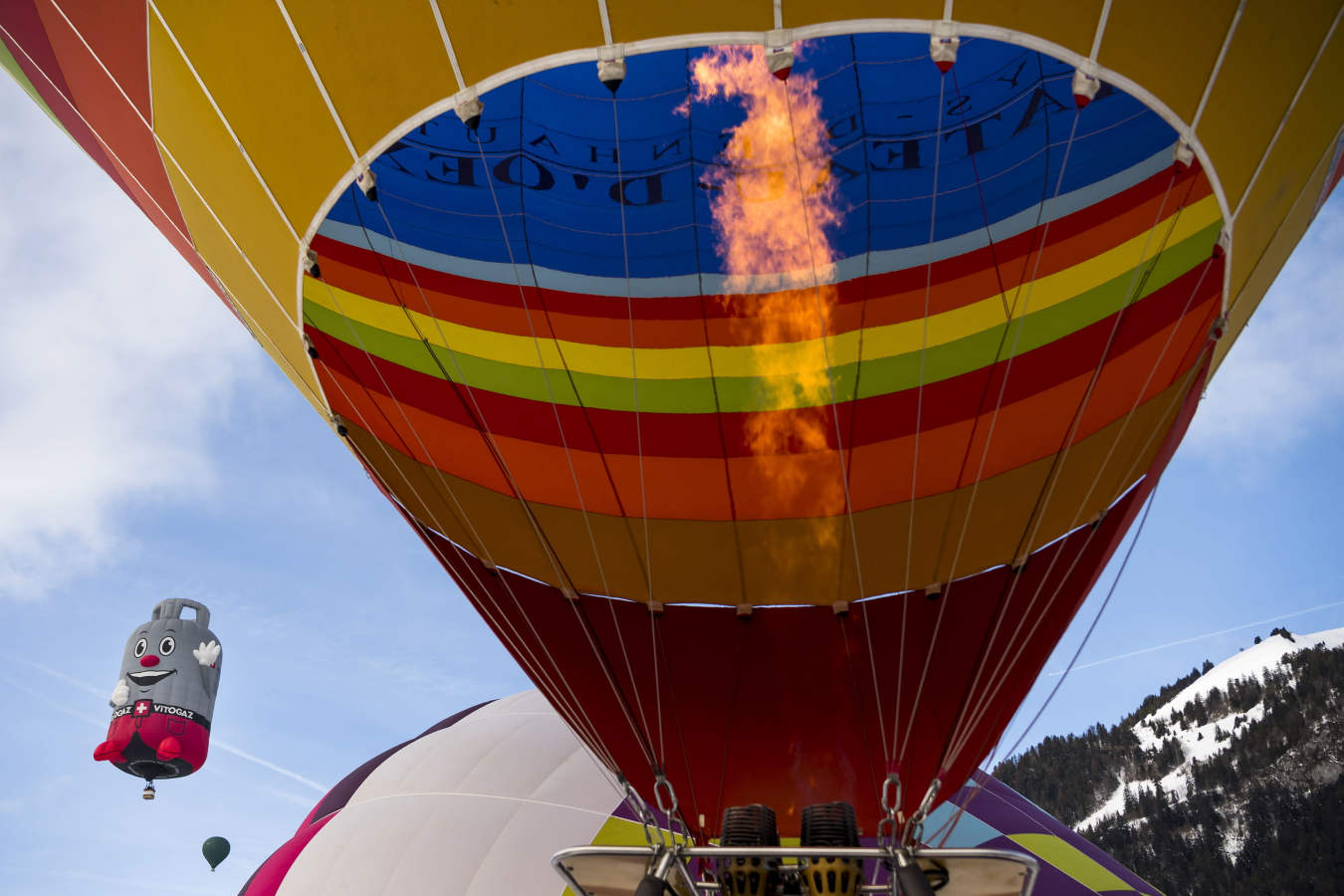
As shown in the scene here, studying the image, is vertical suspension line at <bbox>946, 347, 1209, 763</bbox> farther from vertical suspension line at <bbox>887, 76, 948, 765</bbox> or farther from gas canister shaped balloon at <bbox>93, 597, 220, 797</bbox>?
gas canister shaped balloon at <bbox>93, 597, 220, 797</bbox>

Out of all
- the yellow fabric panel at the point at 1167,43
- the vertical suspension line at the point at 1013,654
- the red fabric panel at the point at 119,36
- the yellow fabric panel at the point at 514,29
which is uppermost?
the red fabric panel at the point at 119,36

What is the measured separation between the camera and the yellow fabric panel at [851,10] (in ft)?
13.1

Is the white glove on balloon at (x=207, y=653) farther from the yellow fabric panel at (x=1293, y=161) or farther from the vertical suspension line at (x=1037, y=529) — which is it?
the yellow fabric panel at (x=1293, y=161)

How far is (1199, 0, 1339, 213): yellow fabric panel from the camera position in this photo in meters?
4.37

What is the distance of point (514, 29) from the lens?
420 centimetres

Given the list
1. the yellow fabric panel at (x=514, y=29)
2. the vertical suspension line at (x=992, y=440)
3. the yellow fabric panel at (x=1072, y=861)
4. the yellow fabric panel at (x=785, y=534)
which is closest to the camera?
the yellow fabric panel at (x=514, y=29)

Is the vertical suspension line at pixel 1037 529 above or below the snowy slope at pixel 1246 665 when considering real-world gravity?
below

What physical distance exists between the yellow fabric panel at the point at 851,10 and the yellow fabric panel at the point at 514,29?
2.40 ft

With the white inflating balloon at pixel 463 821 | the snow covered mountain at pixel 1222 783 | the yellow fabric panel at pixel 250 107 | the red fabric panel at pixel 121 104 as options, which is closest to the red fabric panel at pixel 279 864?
the white inflating balloon at pixel 463 821

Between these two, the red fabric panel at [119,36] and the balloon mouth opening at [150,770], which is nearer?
the red fabric panel at [119,36]

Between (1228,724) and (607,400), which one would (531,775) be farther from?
(1228,724)

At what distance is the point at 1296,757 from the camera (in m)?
35.1

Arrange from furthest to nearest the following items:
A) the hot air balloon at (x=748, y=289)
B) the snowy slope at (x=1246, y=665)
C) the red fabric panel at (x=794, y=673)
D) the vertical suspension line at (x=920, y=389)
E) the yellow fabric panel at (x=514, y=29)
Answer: the snowy slope at (x=1246, y=665) < the red fabric panel at (x=794, y=673) < the vertical suspension line at (x=920, y=389) < the hot air balloon at (x=748, y=289) < the yellow fabric panel at (x=514, y=29)

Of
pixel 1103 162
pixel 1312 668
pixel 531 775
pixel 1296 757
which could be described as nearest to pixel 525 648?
pixel 531 775
